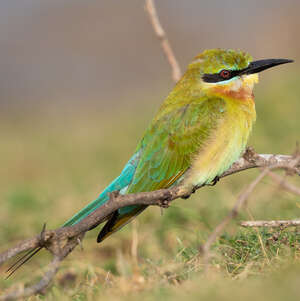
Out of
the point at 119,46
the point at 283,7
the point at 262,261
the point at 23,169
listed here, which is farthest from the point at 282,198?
the point at 119,46

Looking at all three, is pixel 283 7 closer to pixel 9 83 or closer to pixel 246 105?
pixel 9 83

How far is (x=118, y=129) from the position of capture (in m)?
8.06

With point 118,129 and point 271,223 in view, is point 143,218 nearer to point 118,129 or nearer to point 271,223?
point 271,223

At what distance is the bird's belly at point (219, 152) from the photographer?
3094 millimetres

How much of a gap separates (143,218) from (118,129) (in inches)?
149

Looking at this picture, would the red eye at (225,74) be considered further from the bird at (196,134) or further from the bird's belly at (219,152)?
the bird's belly at (219,152)

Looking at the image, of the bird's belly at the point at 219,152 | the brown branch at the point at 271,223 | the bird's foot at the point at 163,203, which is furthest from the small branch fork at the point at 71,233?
the bird's belly at the point at 219,152

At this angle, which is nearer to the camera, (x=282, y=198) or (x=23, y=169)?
(x=282, y=198)

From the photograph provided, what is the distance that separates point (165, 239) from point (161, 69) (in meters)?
11.3

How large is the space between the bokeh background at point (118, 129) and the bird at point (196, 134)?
340mm

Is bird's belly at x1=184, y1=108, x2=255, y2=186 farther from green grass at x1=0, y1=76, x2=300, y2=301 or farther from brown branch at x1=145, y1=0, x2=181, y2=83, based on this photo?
brown branch at x1=145, y1=0, x2=181, y2=83

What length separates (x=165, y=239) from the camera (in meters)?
4.14

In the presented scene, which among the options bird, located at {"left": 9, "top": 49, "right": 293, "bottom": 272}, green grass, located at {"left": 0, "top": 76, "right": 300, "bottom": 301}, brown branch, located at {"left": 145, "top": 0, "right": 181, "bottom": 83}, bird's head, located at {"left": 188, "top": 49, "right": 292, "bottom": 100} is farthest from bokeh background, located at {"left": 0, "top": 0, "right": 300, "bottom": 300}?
brown branch, located at {"left": 145, "top": 0, "right": 181, "bottom": 83}

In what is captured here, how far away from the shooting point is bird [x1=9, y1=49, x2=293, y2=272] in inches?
123
